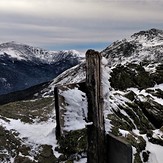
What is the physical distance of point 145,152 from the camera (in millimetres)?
18516

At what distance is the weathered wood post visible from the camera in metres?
4.59

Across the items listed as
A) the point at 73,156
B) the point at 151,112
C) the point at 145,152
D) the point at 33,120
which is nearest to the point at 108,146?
the point at 73,156

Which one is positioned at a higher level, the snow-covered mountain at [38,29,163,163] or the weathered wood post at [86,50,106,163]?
the weathered wood post at [86,50,106,163]

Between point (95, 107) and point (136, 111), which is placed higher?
point (95, 107)

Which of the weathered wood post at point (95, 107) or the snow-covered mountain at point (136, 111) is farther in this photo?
the snow-covered mountain at point (136, 111)

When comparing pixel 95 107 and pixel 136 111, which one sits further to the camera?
pixel 136 111

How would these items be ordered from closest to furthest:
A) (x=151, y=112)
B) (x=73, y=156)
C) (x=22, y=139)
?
(x=73, y=156) < (x=22, y=139) < (x=151, y=112)

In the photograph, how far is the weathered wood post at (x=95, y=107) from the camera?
181 inches

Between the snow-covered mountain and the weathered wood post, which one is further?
the snow-covered mountain

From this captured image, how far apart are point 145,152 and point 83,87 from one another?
582 inches

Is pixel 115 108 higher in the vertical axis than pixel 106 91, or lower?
lower

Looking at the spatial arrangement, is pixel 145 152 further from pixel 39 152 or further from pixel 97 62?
pixel 97 62

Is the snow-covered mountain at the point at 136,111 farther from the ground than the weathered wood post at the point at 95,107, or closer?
closer

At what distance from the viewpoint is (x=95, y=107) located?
15.4ft
